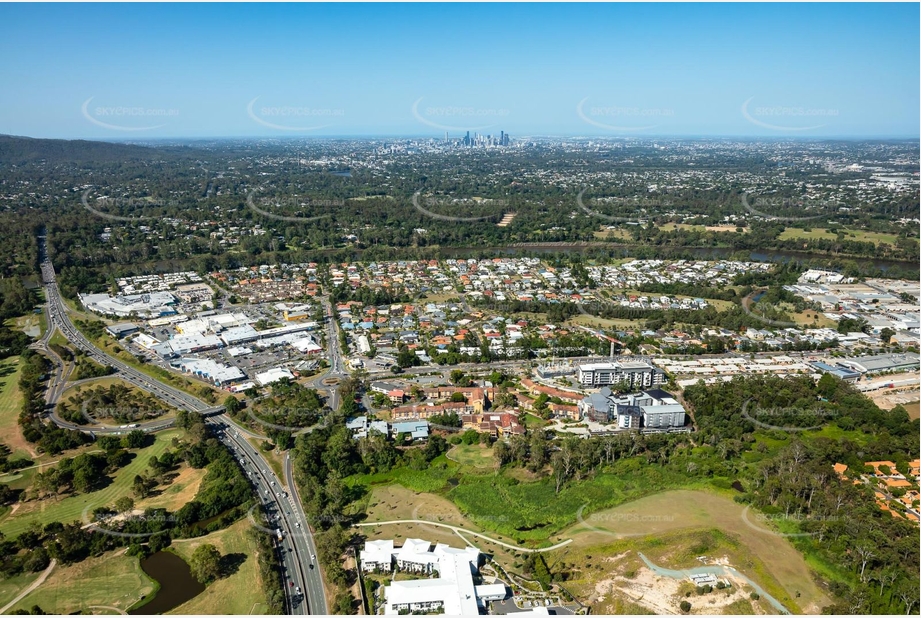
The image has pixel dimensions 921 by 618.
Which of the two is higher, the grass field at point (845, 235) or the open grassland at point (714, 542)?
the grass field at point (845, 235)

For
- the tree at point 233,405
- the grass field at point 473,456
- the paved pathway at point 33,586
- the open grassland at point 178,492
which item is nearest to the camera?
the paved pathway at point 33,586

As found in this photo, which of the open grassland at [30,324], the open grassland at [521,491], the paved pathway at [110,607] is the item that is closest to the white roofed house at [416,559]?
the open grassland at [521,491]

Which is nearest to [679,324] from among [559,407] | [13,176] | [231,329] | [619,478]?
[559,407]

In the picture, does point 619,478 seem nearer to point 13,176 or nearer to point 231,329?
point 231,329

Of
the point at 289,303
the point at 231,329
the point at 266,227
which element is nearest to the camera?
the point at 231,329

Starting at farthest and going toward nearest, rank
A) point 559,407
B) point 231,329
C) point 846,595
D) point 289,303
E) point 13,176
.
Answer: point 13,176 < point 289,303 < point 231,329 < point 559,407 < point 846,595

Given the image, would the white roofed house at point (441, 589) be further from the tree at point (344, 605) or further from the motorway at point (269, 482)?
the motorway at point (269, 482)

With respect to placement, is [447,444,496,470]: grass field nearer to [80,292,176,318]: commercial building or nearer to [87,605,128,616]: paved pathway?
[87,605,128,616]: paved pathway

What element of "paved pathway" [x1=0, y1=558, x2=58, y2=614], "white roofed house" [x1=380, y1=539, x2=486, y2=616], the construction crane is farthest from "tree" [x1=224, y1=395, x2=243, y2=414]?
the construction crane
